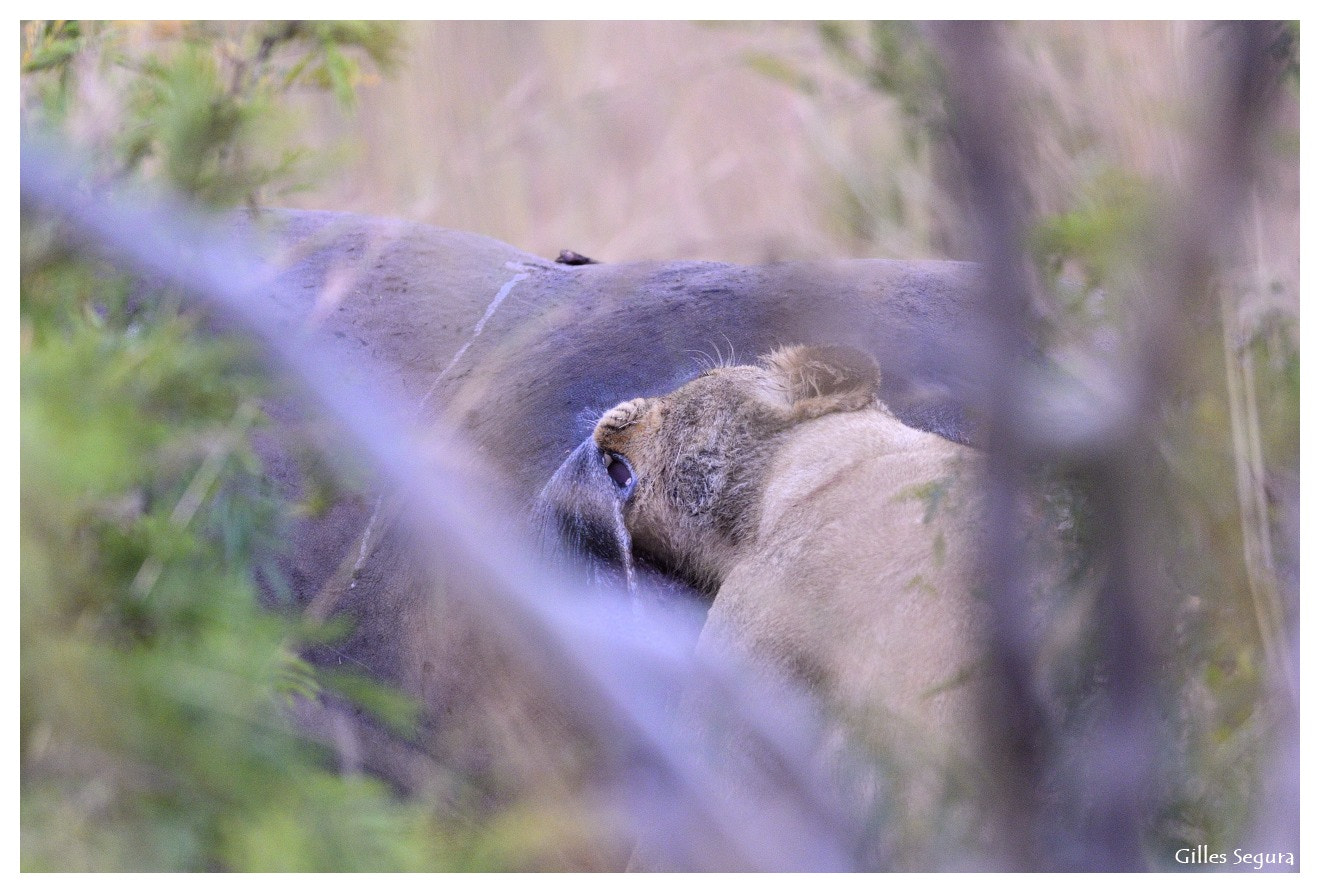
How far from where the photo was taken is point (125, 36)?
142cm

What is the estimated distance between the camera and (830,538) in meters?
1.46

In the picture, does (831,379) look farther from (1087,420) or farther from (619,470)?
(1087,420)

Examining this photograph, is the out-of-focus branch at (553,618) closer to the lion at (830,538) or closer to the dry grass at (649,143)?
the lion at (830,538)

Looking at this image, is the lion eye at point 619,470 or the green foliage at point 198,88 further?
the lion eye at point 619,470

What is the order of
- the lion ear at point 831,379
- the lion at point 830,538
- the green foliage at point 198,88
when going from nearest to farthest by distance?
the green foliage at point 198,88 < the lion at point 830,538 < the lion ear at point 831,379

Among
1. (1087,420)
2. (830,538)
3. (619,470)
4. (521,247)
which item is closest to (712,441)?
(619,470)

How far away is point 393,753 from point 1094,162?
1.03m

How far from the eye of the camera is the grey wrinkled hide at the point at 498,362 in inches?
58.6

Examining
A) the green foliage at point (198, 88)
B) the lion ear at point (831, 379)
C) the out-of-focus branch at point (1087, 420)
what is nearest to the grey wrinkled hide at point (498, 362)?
the lion ear at point (831, 379)

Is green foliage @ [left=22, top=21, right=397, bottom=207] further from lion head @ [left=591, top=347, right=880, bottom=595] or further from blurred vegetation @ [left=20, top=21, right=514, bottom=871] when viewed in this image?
lion head @ [left=591, top=347, right=880, bottom=595]

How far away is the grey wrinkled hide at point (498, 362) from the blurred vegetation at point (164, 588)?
293 millimetres

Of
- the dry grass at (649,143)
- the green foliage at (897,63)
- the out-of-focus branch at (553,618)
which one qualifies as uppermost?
the green foliage at (897,63)

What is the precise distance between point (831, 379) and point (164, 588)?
41.1 inches

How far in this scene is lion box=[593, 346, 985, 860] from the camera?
109cm
